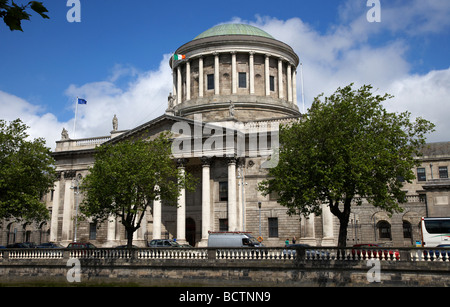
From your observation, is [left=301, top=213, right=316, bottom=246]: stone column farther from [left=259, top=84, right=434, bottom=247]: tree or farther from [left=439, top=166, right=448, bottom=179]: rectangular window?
[left=439, top=166, right=448, bottom=179]: rectangular window

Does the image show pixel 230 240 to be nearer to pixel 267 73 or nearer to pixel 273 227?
pixel 273 227

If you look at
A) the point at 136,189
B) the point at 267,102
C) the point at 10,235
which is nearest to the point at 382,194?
the point at 136,189

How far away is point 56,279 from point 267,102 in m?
34.0

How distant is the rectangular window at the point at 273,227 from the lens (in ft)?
148

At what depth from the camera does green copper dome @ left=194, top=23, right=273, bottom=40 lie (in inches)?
2395

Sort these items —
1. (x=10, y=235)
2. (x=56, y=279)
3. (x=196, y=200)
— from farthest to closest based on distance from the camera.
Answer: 1. (x=10, y=235)
2. (x=196, y=200)
3. (x=56, y=279)

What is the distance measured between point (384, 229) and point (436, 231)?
47.3ft

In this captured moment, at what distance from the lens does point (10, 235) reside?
6372cm

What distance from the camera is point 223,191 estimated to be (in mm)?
46688

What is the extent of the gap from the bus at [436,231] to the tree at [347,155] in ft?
18.8

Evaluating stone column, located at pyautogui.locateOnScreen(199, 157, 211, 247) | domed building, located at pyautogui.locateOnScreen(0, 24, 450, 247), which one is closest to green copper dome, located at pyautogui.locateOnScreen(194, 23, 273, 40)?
domed building, located at pyautogui.locateOnScreen(0, 24, 450, 247)

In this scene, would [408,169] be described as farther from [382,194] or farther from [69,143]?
[69,143]

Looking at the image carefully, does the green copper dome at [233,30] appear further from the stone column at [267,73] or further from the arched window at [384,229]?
the arched window at [384,229]

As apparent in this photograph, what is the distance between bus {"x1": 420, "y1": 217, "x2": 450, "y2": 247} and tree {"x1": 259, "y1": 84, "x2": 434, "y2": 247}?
5741 millimetres
